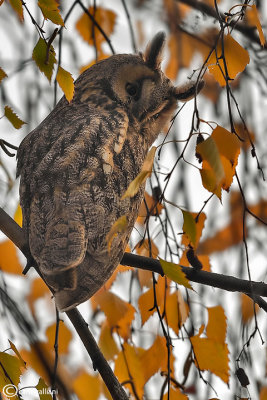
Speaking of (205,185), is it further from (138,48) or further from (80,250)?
(138,48)

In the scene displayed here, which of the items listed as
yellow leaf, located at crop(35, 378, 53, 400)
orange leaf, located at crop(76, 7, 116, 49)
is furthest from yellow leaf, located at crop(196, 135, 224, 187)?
orange leaf, located at crop(76, 7, 116, 49)

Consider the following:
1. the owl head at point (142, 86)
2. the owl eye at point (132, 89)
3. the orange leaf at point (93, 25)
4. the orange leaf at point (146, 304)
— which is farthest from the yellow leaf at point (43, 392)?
the orange leaf at point (93, 25)

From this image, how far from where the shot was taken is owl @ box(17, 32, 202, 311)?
1.80m

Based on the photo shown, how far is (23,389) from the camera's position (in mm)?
1678

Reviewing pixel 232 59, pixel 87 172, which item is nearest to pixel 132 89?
pixel 87 172

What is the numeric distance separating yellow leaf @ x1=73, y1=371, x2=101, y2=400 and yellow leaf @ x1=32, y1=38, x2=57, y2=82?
163 centimetres

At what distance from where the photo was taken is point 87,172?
1.92 metres

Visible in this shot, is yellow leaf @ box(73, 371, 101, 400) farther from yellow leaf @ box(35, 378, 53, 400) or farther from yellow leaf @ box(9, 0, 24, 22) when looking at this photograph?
yellow leaf @ box(9, 0, 24, 22)

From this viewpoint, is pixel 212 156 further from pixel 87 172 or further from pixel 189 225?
pixel 87 172

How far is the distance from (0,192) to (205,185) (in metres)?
0.91

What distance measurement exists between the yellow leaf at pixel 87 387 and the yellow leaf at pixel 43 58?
5.36 ft

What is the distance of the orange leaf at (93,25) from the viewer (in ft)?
9.25

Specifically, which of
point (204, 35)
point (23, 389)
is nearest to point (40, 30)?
point (23, 389)

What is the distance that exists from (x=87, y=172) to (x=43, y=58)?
19.1 inches
